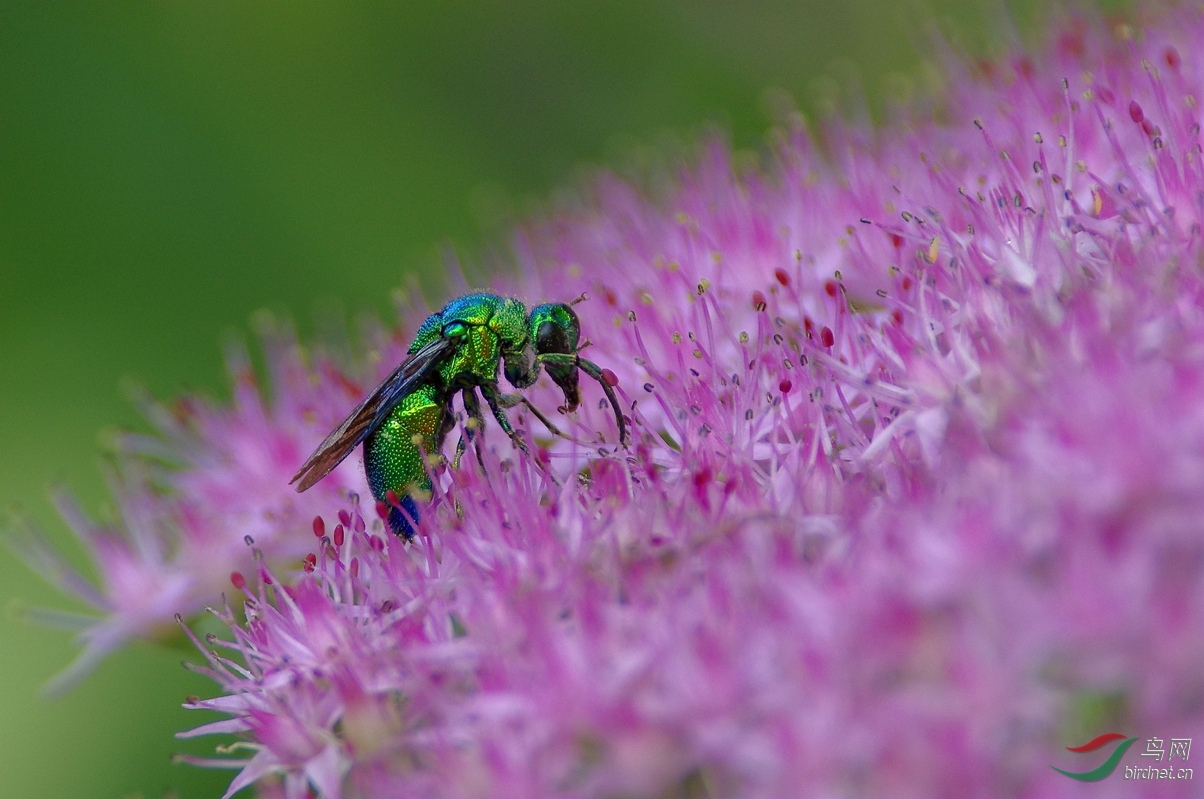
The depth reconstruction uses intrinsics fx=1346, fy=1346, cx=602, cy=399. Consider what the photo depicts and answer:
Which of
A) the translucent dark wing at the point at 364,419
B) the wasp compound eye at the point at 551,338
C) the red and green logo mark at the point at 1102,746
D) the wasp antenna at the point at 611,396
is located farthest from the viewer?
the wasp compound eye at the point at 551,338

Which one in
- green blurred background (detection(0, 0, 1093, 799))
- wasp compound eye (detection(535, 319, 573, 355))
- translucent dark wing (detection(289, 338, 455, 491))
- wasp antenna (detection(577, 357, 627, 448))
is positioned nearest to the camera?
wasp antenna (detection(577, 357, 627, 448))

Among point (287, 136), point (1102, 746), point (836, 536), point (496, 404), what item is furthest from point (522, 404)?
point (287, 136)

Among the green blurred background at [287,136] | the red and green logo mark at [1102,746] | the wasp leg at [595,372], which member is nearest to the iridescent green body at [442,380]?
the wasp leg at [595,372]

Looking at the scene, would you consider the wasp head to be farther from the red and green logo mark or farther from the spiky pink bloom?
the red and green logo mark

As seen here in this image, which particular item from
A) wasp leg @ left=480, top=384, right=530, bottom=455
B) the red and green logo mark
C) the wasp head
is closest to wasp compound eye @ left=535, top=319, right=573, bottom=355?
the wasp head

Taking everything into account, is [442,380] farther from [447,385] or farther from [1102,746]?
[1102,746]

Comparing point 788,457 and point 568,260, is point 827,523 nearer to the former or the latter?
point 788,457

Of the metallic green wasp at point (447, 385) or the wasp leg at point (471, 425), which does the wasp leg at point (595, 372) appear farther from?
the wasp leg at point (471, 425)
